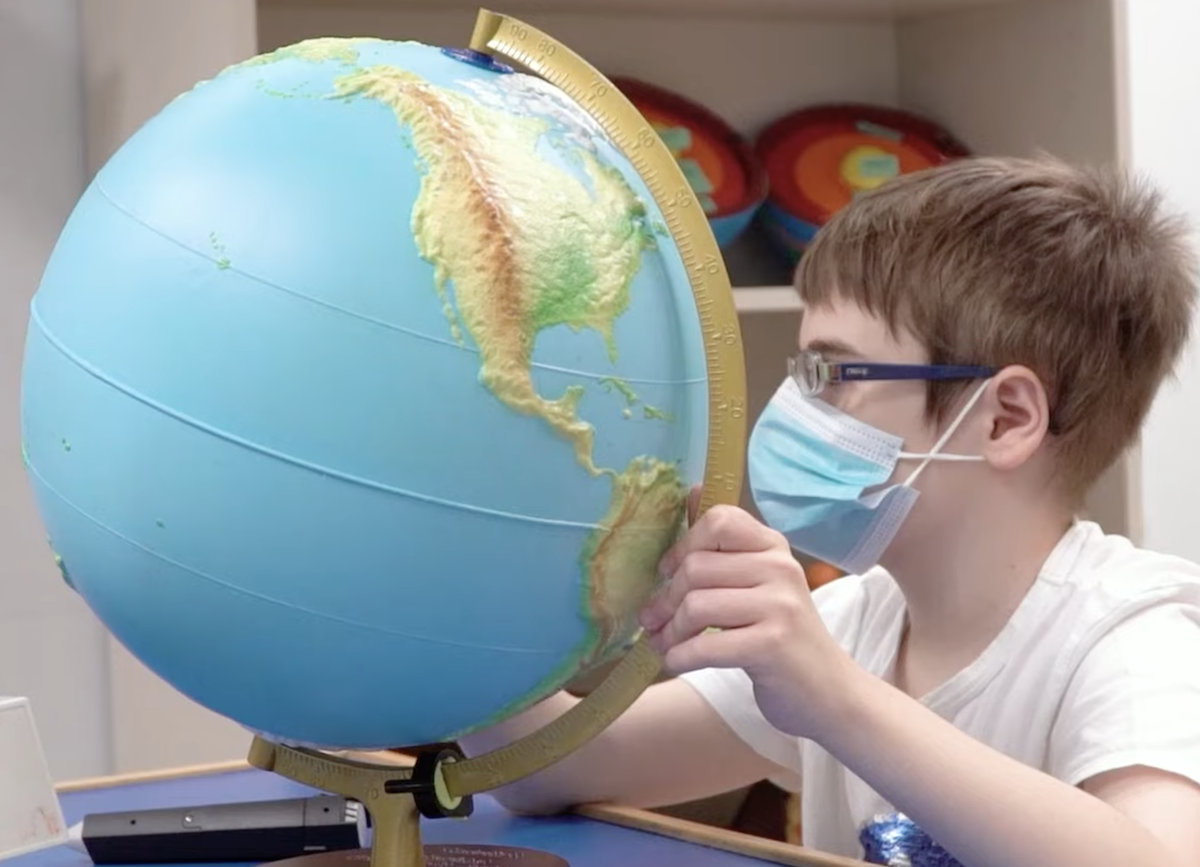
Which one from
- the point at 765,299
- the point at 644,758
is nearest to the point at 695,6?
the point at 765,299

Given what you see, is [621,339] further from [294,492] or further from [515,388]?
[294,492]

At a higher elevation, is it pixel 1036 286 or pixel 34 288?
pixel 1036 286

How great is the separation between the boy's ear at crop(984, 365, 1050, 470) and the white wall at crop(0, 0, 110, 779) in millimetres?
1178

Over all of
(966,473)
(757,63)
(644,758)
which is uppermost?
(757,63)

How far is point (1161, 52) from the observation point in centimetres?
253

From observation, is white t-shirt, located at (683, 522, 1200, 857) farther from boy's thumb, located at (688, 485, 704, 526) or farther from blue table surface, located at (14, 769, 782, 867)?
boy's thumb, located at (688, 485, 704, 526)

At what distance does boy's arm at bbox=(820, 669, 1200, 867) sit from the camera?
2.98 feet

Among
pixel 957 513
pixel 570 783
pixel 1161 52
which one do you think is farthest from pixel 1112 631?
pixel 1161 52

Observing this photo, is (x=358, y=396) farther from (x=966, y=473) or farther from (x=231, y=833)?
(x=966, y=473)

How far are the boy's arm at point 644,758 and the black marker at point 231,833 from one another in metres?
0.10

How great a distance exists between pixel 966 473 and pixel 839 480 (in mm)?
95

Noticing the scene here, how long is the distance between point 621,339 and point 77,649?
4.59 ft

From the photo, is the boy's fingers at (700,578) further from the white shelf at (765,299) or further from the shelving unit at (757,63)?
the white shelf at (765,299)

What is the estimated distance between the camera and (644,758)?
49.3 inches
